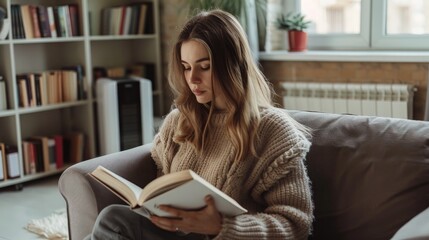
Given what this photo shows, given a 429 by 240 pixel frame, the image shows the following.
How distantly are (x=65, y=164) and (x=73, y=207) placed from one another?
216 cm

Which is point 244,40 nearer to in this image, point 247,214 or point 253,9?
point 247,214

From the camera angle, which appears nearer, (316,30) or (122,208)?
(122,208)

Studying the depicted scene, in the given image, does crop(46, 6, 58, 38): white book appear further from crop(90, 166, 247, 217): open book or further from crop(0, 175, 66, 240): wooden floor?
crop(90, 166, 247, 217): open book

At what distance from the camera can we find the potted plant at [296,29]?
366 cm

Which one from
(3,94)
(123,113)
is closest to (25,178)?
(3,94)

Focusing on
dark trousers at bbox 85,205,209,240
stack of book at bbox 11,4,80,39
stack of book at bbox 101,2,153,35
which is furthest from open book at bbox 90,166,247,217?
stack of book at bbox 101,2,153,35

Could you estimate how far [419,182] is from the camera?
5.10 ft

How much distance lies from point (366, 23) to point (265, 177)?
2.38 m

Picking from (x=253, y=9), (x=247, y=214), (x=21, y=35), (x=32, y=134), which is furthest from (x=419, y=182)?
(x=32, y=134)

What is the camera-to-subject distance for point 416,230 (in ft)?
4.22

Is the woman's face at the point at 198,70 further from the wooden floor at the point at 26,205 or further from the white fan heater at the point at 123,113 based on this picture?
the white fan heater at the point at 123,113

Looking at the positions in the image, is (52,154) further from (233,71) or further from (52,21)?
(233,71)

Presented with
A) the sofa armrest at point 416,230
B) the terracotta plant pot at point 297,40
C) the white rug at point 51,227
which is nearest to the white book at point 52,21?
the white rug at point 51,227

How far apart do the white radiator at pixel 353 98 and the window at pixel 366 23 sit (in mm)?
351
